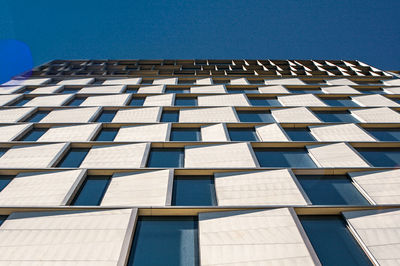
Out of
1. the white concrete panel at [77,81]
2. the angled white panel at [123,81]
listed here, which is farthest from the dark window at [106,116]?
the white concrete panel at [77,81]

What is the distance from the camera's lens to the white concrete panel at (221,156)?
12211 mm

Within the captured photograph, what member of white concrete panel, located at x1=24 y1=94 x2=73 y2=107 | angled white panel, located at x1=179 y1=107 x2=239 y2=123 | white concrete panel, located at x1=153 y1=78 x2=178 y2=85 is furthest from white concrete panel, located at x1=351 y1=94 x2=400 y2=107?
white concrete panel, located at x1=24 y1=94 x2=73 y2=107

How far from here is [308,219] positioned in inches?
363

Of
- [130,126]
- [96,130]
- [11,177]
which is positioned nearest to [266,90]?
[130,126]

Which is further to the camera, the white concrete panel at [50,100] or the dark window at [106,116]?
the white concrete panel at [50,100]

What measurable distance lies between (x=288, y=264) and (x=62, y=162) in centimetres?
1140

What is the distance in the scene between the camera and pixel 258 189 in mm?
10406

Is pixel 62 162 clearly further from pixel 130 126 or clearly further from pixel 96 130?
pixel 130 126

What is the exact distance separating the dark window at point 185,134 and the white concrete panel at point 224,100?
459 centimetres

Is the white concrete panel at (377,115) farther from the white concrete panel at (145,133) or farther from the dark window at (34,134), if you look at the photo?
the dark window at (34,134)

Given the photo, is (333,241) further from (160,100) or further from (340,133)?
(160,100)

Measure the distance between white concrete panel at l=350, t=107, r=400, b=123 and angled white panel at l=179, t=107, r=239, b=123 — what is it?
28.9ft

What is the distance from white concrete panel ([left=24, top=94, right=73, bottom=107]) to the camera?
20.6 meters

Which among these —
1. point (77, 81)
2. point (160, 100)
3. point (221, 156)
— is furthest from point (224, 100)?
point (77, 81)
